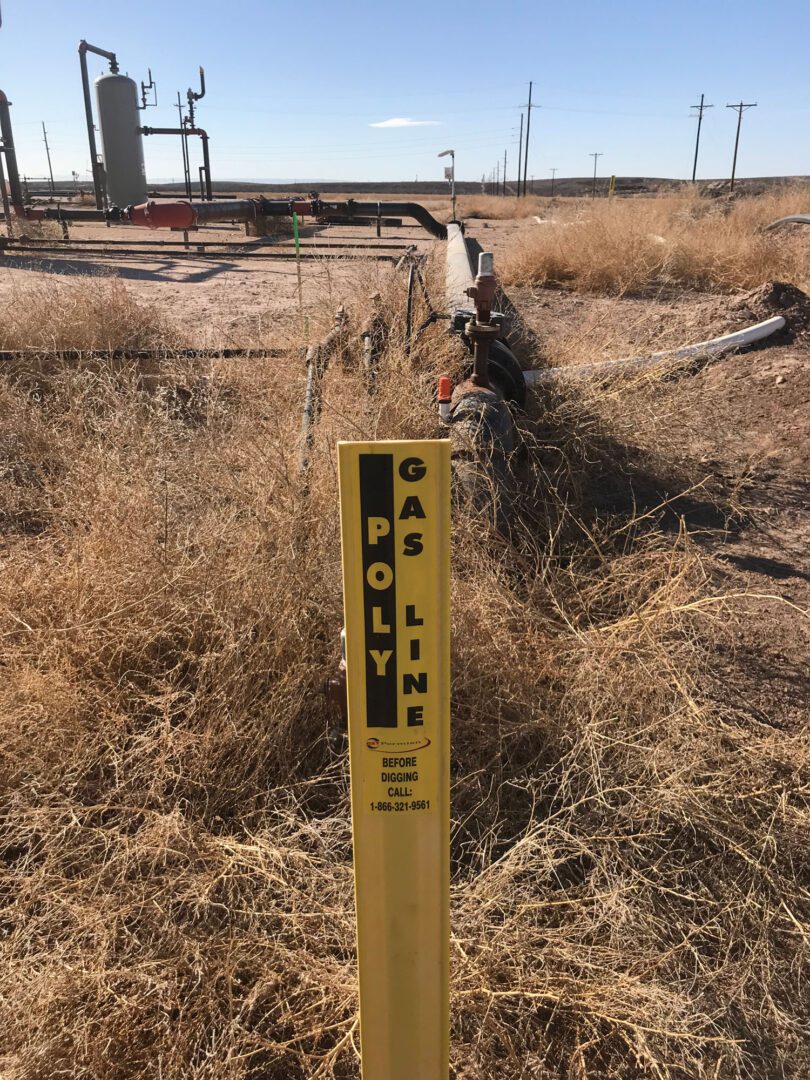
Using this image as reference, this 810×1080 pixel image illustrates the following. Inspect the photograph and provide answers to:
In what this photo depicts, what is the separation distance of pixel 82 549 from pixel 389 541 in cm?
221

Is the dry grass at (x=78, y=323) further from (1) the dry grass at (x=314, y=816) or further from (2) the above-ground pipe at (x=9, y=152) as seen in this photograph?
(2) the above-ground pipe at (x=9, y=152)

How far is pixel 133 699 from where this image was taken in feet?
7.73

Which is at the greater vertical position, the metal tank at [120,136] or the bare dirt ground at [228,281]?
the metal tank at [120,136]

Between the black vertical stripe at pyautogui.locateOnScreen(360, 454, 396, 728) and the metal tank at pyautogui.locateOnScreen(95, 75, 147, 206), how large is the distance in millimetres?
22518

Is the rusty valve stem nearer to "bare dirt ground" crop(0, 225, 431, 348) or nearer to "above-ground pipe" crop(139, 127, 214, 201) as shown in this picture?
"bare dirt ground" crop(0, 225, 431, 348)

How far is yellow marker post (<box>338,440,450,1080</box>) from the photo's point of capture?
1131mm

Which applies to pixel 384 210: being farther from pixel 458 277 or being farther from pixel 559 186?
pixel 559 186

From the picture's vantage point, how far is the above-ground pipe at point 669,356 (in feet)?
18.7

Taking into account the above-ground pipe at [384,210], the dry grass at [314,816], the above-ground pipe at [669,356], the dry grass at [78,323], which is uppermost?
A: the above-ground pipe at [384,210]

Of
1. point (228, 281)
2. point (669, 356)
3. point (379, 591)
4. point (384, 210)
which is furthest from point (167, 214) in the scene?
point (379, 591)

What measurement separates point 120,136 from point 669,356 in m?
19.6

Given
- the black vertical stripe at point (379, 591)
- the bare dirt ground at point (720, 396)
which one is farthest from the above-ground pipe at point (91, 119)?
the black vertical stripe at point (379, 591)

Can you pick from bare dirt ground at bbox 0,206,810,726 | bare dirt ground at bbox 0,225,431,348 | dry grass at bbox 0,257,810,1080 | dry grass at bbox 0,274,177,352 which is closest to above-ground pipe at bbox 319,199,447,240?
bare dirt ground at bbox 0,225,431,348

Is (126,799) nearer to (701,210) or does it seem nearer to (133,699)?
(133,699)
